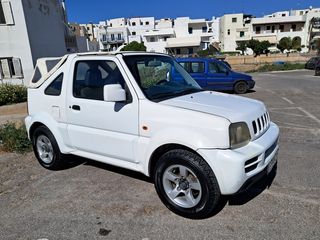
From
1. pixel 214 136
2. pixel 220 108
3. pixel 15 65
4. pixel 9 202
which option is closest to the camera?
pixel 214 136

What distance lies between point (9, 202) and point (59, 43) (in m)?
17.7

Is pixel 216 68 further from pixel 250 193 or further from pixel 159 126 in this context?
pixel 159 126

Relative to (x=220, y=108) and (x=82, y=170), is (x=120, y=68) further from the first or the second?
(x=82, y=170)

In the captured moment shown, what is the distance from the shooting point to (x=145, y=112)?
310cm

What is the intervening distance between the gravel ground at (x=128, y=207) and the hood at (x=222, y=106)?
1.11 metres

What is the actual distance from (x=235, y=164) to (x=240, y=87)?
33.9 ft

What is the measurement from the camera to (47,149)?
14.5 ft

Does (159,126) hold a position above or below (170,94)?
below

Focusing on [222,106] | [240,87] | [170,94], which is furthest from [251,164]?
[240,87]

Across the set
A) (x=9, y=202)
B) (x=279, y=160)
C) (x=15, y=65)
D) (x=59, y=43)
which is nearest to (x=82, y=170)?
(x=9, y=202)

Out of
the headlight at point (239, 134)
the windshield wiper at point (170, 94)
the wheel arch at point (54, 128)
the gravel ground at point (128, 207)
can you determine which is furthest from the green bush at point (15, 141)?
the headlight at point (239, 134)

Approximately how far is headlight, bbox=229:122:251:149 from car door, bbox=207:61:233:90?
28.9ft

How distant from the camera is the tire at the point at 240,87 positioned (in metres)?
12.2

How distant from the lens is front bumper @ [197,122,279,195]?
2.63 m
